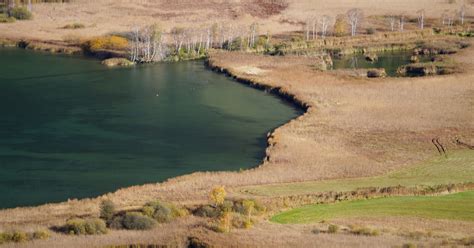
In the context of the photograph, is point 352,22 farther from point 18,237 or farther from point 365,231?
point 18,237

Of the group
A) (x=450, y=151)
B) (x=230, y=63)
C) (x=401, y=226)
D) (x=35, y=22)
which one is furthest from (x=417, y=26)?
(x=401, y=226)

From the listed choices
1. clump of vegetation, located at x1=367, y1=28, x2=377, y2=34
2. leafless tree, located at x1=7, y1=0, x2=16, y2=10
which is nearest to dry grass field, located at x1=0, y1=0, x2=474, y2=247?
leafless tree, located at x1=7, y1=0, x2=16, y2=10

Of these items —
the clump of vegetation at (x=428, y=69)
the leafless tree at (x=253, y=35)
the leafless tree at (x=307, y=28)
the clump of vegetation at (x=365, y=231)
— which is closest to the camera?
the clump of vegetation at (x=365, y=231)

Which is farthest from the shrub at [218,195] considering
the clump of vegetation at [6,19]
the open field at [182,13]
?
the clump of vegetation at [6,19]

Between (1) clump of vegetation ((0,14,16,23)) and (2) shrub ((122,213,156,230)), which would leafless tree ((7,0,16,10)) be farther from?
(2) shrub ((122,213,156,230))

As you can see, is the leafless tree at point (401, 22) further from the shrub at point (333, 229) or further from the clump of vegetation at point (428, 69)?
the shrub at point (333, 229)
